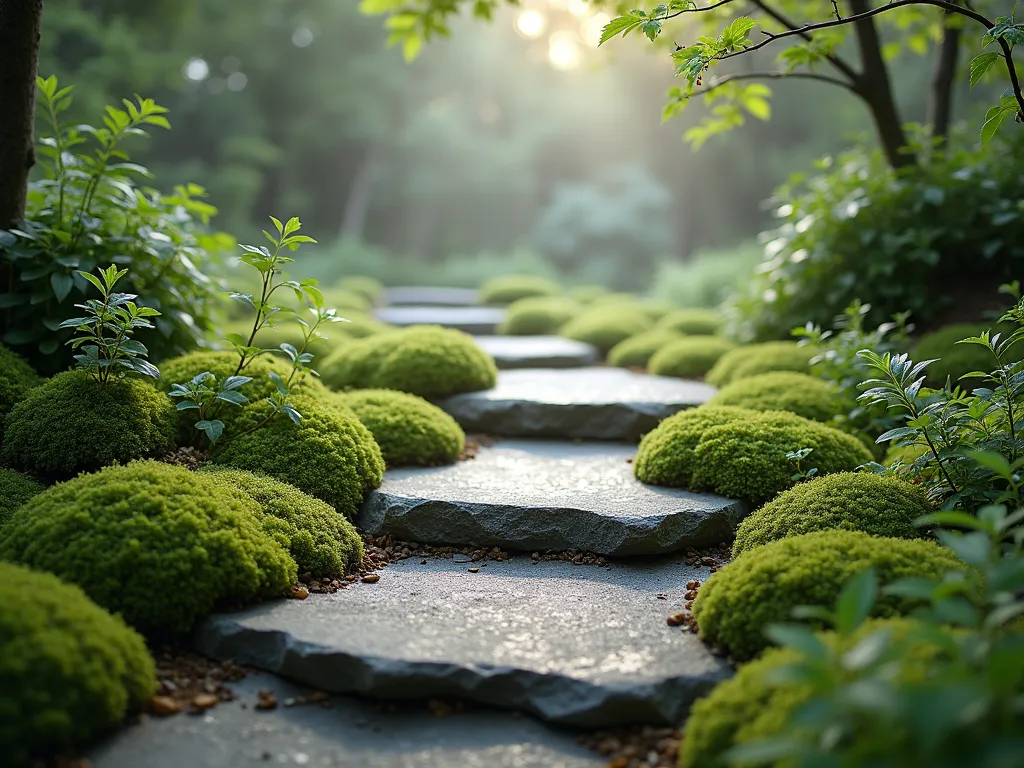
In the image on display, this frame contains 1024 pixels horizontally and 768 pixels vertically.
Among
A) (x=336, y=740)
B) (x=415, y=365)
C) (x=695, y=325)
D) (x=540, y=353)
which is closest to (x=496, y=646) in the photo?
(x=336, y=740)

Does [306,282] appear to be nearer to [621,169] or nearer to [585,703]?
[585,703]

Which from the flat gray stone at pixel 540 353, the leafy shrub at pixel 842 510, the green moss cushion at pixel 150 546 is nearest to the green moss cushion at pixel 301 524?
the green moss cushion at pixel 150 546

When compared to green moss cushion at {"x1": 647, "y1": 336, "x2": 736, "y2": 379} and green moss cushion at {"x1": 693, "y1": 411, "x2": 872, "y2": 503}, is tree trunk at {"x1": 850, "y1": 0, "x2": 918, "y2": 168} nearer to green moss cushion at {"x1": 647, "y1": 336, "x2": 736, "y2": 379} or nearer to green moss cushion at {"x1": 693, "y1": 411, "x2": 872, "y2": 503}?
green moss cushion at {"x1": 647, "y1": 336, "x2": 736, "y2": 379}

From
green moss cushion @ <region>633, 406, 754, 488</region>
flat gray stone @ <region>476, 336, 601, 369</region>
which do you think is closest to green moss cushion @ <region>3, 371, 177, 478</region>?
green moss cushion @ <region>633, 406, 754, 488</region>

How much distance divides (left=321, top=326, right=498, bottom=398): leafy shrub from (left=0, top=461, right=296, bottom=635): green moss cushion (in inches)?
106

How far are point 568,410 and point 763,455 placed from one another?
1.81 metres

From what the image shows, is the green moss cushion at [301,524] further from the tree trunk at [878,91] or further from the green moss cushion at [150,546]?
the tree trunk at [878,91]

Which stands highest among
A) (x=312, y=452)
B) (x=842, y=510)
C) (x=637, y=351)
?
(x=637, y=351)

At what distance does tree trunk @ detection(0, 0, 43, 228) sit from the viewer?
3.90 metres

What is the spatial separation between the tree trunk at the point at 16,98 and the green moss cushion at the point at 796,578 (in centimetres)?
414

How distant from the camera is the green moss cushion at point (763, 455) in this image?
153 inches

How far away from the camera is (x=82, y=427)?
11.6 feet

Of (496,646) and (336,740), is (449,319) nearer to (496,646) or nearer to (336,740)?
(496,646)

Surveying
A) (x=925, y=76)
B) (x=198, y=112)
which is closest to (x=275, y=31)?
(x=198, y=112)
